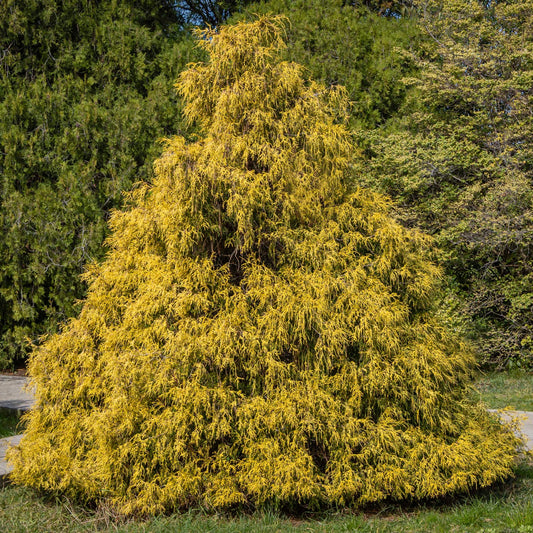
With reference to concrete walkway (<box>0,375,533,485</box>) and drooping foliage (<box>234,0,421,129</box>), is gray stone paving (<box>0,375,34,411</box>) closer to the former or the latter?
concrete walkway (<box>0,375,533,485</box>)

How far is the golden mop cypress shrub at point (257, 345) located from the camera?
4.03 m

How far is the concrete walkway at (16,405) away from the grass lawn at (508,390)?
553mm

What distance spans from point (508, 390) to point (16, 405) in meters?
7.17

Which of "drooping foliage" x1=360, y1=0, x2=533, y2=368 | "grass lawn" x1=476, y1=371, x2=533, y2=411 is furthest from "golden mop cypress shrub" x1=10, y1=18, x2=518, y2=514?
"drooping foliage" x1=360, y1=0, x2=533, y2=368

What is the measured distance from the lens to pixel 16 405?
7863 millimetres

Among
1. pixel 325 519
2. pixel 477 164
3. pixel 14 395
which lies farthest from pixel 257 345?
pixel 477 164

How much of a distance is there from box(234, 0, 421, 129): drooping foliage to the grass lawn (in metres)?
5.03

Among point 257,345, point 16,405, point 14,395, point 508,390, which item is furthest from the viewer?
point 508,390

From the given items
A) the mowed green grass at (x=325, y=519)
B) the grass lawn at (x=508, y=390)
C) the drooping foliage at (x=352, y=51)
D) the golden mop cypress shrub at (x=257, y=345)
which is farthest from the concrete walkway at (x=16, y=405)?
the drooping foliage at (x=352, y=51)

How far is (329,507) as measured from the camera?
13.7 ft

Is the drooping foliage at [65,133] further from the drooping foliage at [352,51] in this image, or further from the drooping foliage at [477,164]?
the drooping foliage at [477,164]

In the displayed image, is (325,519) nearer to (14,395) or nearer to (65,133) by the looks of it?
(14,395)

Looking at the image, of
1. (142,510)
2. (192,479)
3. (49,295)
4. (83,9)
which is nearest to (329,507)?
(192,479)

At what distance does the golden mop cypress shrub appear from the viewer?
4.03m
